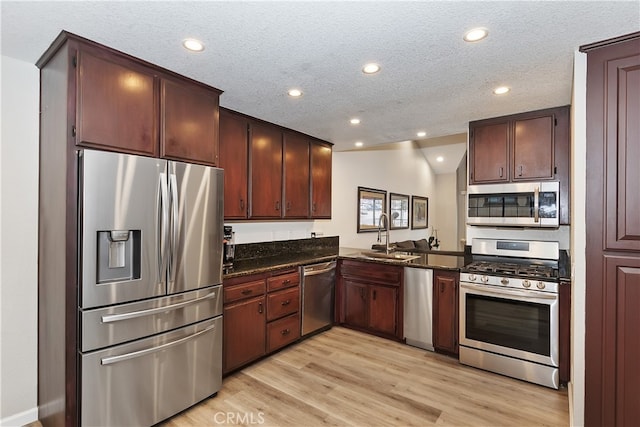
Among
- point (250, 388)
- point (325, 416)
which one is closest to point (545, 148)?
point (325, 416)

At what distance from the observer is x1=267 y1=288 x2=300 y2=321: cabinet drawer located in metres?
3.22

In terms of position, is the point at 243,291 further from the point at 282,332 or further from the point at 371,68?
the point at 371,68

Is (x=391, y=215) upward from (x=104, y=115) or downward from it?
downward

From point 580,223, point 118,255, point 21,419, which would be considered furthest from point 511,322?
point 21,419

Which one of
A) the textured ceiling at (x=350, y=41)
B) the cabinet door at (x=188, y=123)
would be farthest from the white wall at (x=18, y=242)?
the cabinet door at (x=188, y=123)

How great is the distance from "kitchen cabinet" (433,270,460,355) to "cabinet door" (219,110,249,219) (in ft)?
6.79

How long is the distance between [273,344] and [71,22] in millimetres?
2849

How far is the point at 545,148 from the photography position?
3.13 m

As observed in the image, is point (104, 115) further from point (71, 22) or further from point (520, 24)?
point (520, 24)

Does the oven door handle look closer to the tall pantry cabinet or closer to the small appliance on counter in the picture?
the tall pantry cabinet

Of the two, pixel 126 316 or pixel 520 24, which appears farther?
pixel 126 316

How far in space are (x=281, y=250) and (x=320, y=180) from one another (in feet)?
3.48

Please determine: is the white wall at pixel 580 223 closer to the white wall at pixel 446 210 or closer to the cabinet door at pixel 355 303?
the cabinet door at pixel 355 303

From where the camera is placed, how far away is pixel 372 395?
2.59m
